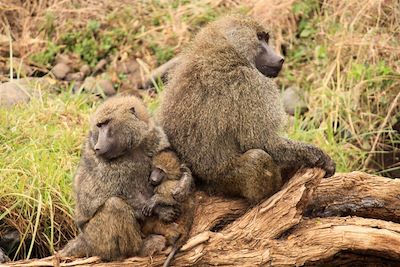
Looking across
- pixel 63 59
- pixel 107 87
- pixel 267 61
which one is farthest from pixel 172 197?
pixel 63 59

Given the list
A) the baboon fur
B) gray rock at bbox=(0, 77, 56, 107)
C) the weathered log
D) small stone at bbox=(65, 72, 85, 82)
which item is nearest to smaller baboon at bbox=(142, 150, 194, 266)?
the baboon fur

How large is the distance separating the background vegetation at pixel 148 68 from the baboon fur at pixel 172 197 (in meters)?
1.14

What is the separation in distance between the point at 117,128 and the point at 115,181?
284 millimetres

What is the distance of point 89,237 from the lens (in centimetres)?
414

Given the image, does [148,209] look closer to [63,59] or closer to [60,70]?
[60,70]

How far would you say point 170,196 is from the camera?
13.6 ft

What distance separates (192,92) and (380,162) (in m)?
3.16

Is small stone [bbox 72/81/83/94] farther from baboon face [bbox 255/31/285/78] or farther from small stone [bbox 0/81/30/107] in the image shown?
baboon face [bbox 255/31/285/78]

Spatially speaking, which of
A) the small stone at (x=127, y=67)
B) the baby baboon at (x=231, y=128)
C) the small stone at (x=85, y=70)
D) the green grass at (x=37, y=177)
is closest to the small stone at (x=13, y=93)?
the green grass at (x=37, y=177)

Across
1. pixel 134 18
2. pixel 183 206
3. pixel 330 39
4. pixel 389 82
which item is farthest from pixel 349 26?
pixel 183 206

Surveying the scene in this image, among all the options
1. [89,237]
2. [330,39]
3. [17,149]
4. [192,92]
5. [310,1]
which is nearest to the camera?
[89,237]

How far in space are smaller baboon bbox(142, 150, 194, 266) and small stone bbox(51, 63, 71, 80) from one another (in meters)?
3.96

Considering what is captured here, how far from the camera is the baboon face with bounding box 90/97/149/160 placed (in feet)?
13.4

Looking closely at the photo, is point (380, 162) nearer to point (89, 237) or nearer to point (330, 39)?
point (330, 39)
